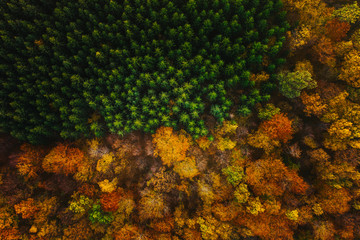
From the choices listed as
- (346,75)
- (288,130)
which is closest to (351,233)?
(288,130)

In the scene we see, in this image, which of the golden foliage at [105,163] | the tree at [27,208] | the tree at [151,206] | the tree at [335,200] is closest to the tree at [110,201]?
the tree at [151,206]

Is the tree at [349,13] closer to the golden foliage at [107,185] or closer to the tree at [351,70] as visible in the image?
the tree at [351,70]

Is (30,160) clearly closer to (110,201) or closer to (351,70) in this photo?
(110,201)

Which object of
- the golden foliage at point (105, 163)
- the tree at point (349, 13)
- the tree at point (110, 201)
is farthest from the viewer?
the golden foliage at point (105, 163)

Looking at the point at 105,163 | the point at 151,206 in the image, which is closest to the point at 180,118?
the point at 105,163

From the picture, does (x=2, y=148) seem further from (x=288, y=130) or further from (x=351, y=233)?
(x=351, y=233)

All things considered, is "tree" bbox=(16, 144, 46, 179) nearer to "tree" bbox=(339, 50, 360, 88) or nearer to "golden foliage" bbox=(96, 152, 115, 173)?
"golden foliage" bbox=(96, 152, 115, 173)
